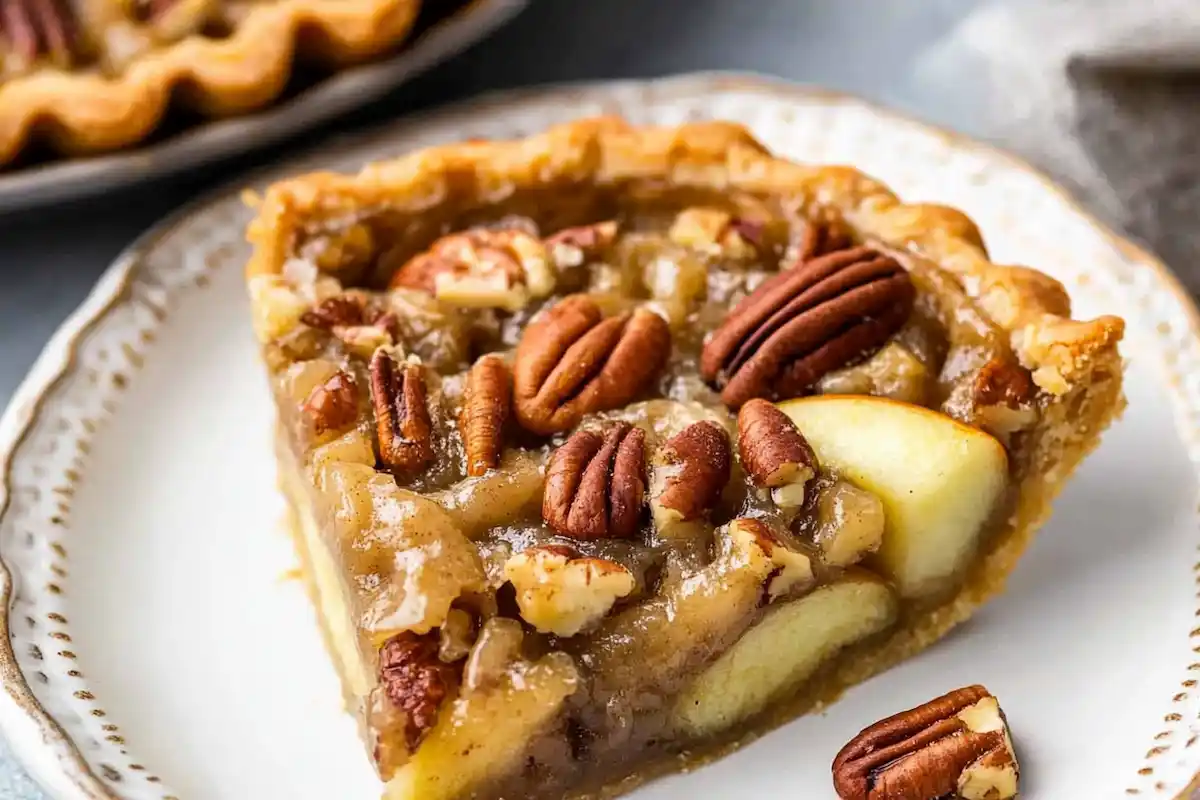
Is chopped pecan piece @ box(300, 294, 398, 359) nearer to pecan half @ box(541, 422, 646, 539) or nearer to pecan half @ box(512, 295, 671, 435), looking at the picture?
pecan half @ box(512, 295, 671, 435)

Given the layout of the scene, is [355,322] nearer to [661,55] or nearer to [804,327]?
[804,327]

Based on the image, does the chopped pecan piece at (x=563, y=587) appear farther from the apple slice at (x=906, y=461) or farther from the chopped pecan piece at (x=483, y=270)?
the chopped pecan piece at (x=483, y=270)

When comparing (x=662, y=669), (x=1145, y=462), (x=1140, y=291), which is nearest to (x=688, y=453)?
(x=662, y=669)

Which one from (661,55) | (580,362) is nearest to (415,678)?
(580,362)

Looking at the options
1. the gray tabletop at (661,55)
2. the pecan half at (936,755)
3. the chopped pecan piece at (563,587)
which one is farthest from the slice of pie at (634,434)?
the gray tabletop at (661,55)

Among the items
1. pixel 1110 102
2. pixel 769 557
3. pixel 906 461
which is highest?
pixel 1110 102

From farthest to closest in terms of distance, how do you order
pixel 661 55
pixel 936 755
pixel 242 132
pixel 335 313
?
1. pixel 661 55
2. pixel 242 132
3. pixel 335 313
4. pixel 936 755

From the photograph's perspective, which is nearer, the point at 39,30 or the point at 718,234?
the point at 718,234

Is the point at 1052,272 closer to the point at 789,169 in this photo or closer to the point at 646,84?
the point at 789,169
